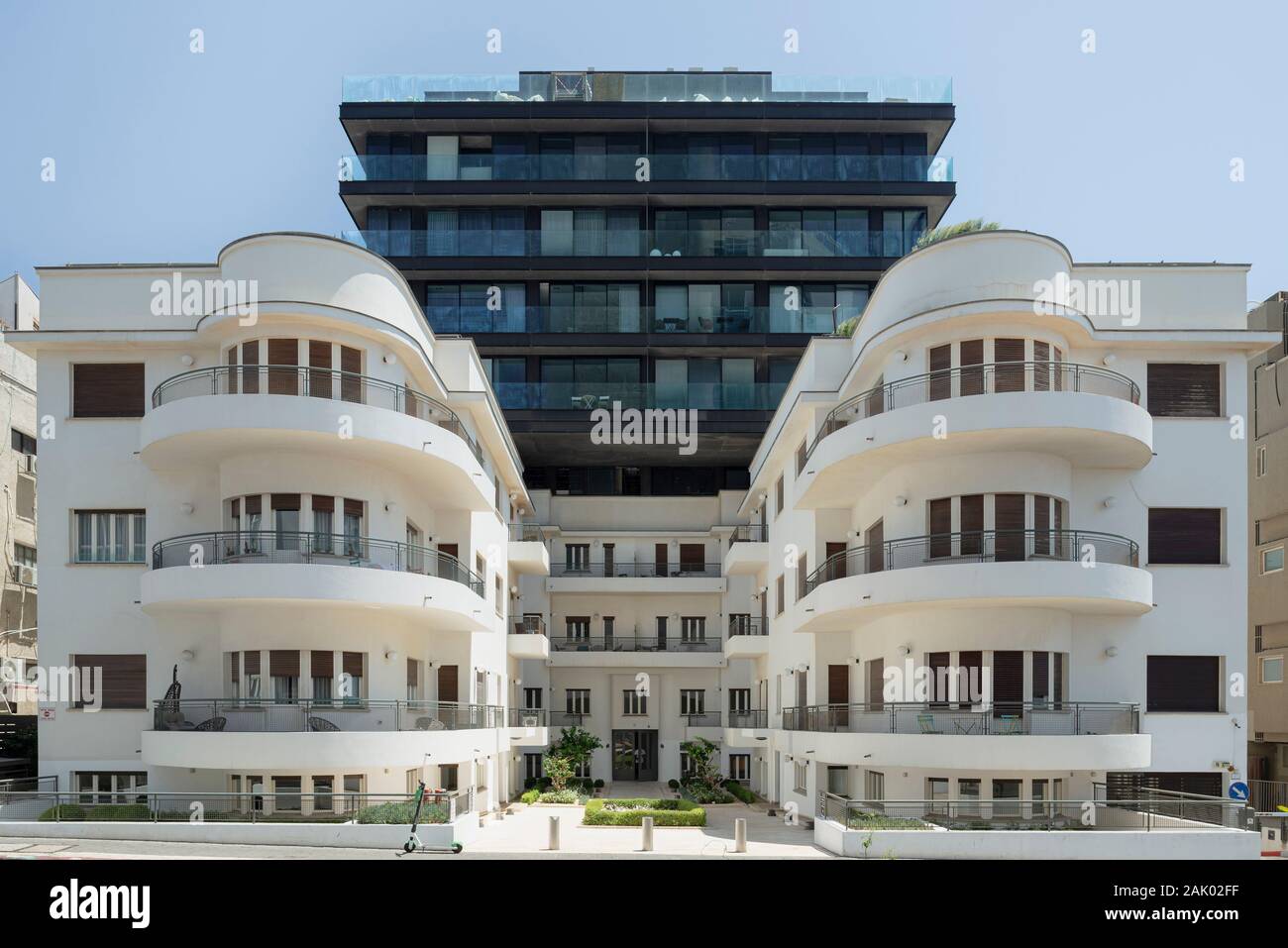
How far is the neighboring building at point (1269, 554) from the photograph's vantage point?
4416 cm

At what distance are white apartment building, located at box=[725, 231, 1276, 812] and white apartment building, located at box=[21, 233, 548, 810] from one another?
1085cm

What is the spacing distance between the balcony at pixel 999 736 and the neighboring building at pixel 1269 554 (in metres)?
20.8

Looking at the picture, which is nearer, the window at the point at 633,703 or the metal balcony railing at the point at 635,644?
the metal balcony railing at the point at 635,644

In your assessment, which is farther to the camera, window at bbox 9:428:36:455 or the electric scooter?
window at bbox 9:428:36:455

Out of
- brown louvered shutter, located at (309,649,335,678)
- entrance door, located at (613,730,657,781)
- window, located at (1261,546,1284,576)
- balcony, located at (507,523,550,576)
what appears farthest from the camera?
entrance door, located at (613,730,657,781)

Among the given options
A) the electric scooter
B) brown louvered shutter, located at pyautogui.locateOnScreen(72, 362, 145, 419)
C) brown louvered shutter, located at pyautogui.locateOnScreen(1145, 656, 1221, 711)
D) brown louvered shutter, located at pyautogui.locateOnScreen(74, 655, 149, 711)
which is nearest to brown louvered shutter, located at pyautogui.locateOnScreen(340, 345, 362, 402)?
brown louvered shutter, located at pyautogui.locateOnScreen(72, 362, 145, 419)

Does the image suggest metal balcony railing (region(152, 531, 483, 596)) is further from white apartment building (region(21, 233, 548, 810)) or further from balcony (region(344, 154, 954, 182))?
balcony (region(344, 154, 954, 182))

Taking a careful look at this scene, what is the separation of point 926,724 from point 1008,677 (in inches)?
89.2

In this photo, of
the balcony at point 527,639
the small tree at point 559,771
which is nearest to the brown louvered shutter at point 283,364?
the balcony at point 527,639

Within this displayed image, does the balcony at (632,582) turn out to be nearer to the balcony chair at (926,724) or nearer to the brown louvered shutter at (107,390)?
the brown louvered shutter at (107,390)

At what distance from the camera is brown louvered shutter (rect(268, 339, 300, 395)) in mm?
26859

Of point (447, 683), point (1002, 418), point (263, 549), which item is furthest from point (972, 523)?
point (263, 549)

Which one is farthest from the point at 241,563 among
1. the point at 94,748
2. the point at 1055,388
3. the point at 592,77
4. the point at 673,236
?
the point at 592,77
